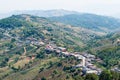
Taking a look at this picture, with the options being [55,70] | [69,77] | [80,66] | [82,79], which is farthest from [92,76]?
[55,70]

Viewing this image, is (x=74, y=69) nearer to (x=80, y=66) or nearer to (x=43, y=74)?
(x=80, y=66)

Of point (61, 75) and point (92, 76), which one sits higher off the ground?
point (92, 76)

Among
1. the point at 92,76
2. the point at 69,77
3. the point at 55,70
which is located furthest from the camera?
the point at 55,70

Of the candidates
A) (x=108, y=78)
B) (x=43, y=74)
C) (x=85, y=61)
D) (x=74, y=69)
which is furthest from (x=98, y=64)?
(x=108, y=78)

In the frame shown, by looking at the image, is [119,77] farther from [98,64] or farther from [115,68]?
[98,64]

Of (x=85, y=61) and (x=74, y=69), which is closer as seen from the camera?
(x=74, y=69)

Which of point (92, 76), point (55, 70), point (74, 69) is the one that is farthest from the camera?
point (55, 70)

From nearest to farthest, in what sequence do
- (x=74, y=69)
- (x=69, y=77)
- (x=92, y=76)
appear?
(x=92, y=76)
(x=69, y=77)
(x=74, y=69)

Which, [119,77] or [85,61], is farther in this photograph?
[85,61]

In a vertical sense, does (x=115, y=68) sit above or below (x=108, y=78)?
below
